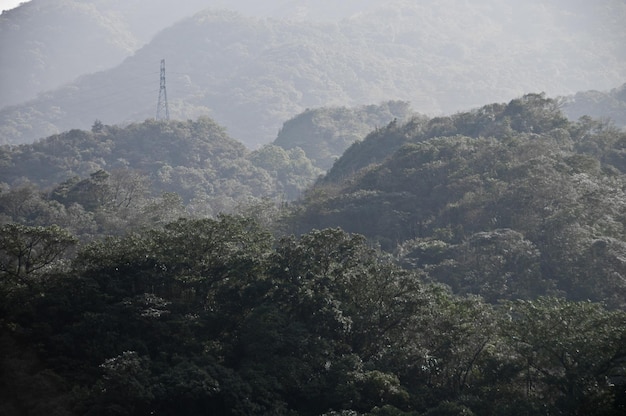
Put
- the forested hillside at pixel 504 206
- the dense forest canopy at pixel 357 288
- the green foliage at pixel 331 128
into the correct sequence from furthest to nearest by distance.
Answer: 1. the green foliage at pixel 331 128
2. the forested hillside at pixel 504 206
3. the dense forest canopy at pixel 357 288

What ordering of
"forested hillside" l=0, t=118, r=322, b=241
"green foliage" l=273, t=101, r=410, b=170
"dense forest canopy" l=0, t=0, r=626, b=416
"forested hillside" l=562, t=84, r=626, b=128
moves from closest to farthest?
"dense forest canopy" l=0, t=0, r=626, b=416
"forested hillside" l=0, t=118, r=322, b=241
"forested hillside" l=562, t=84, r=626, b=128
"green foliage" l=273, t=101, r=410, b=170

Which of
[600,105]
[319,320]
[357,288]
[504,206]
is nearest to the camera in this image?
[319,320]

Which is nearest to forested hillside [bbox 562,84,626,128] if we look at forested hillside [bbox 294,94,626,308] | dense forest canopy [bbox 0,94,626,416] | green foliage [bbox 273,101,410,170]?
green foliage [bbox 273,101,410,170]

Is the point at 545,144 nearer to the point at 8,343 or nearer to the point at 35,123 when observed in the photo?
the point at 8,343

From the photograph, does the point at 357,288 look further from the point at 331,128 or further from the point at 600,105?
the point at 600,105

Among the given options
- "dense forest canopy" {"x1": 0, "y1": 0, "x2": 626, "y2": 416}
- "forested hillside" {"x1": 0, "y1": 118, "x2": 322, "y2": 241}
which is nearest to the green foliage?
"forested hillside" {"x1": 0, "y1": 118, "x2": 322, "y2": 241}

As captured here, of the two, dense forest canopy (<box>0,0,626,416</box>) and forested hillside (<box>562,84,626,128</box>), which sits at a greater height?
dense forest canopy (<box>0,0,626,416</box>)

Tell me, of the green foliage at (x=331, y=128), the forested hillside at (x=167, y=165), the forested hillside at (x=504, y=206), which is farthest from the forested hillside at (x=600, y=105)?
the forested hillside at (x=504, y=206)

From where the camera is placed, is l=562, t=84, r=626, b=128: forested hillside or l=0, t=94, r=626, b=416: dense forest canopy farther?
l=562, t=84, r=626, b=128: forested hillside

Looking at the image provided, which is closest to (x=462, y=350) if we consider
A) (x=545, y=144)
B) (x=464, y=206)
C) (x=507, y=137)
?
(x=464, y=206)

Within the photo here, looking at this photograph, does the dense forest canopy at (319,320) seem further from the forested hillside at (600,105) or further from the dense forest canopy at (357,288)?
the forested hillside at (600,105)

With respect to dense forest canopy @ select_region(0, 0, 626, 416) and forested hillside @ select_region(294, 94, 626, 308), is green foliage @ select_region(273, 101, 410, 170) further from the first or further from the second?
forested hillside @ select_region(294, 94, 626, 308)

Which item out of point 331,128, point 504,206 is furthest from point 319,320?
point 331,128

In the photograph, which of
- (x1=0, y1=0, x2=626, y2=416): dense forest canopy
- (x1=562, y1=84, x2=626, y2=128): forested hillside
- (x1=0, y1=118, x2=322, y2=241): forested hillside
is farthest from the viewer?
(x1=562, y1=84, x2=626, y2=128): forested hillside
